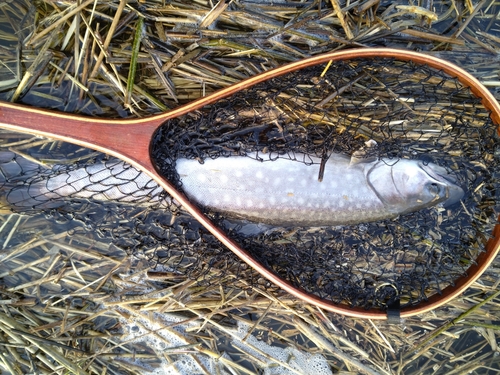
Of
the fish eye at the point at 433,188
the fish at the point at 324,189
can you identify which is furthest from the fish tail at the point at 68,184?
the fish eye at the point at 433,188

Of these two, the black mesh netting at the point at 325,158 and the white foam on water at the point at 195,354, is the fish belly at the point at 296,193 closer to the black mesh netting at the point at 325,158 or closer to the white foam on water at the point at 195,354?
the black mesh netting at the point at 325,158

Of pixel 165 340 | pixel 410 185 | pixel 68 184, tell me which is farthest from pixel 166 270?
pixel 410 185

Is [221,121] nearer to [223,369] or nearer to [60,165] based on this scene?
[60,165]

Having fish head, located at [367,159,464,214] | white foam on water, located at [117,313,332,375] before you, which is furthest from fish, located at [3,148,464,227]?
white foam on water, located at [117,313,332,375]

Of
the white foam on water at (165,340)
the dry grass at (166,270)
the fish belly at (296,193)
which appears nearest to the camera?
the dry grass at (166,270)

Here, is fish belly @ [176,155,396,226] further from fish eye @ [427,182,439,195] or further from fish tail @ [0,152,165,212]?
fish tail @ [0,152,165,212]

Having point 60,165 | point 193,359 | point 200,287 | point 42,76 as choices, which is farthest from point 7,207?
point 193,359
